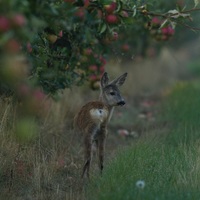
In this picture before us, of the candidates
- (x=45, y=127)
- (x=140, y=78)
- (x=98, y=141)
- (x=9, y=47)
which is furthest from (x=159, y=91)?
(x=9, y=47)

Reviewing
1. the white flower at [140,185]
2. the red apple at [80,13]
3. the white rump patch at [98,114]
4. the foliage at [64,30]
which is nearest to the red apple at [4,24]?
the foliage at [64,30]

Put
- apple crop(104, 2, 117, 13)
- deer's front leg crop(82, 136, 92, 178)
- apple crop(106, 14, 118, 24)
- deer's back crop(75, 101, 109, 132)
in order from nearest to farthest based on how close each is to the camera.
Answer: apple crop(104, 2, 117, 13) < apple crop(106, 14, 118, 24) < deer's front leg crop(82, 136, 92, 178) < deer's back crop(75, 101, 109, 132)

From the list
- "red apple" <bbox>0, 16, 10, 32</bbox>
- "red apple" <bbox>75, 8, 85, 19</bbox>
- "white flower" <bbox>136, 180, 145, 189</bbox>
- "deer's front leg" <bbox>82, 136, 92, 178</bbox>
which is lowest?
"deer's front leg" <bbox>82, 136, 92, 178</bbox>

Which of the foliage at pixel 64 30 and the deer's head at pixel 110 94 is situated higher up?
the foliage at pixel 64 30

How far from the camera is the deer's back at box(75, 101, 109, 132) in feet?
28.4

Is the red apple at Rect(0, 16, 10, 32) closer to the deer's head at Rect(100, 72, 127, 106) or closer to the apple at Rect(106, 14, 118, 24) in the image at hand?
the apple at Rect(106, 14, 118, 24)

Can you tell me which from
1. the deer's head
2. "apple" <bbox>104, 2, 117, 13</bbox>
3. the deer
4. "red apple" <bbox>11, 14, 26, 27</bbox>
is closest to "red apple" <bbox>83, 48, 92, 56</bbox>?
the deer's head

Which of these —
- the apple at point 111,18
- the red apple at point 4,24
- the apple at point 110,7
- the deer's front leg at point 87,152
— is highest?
the red apple at point 4,24

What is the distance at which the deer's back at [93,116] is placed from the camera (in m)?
8.66

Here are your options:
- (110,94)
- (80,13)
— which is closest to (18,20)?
(80,13)

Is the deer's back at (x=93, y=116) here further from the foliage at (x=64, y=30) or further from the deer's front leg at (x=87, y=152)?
the foliage at (x=64, y=30)

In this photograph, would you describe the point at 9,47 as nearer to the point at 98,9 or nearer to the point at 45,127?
the point at 98,9

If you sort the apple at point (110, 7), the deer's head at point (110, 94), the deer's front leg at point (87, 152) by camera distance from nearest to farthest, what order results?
1. the apple at point (110, 7)
2. the deer's front leg at point (87, 152)
3. the deer's head at point (110, 94)

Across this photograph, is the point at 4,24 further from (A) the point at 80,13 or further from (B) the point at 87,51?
(B) the point at 87,51
